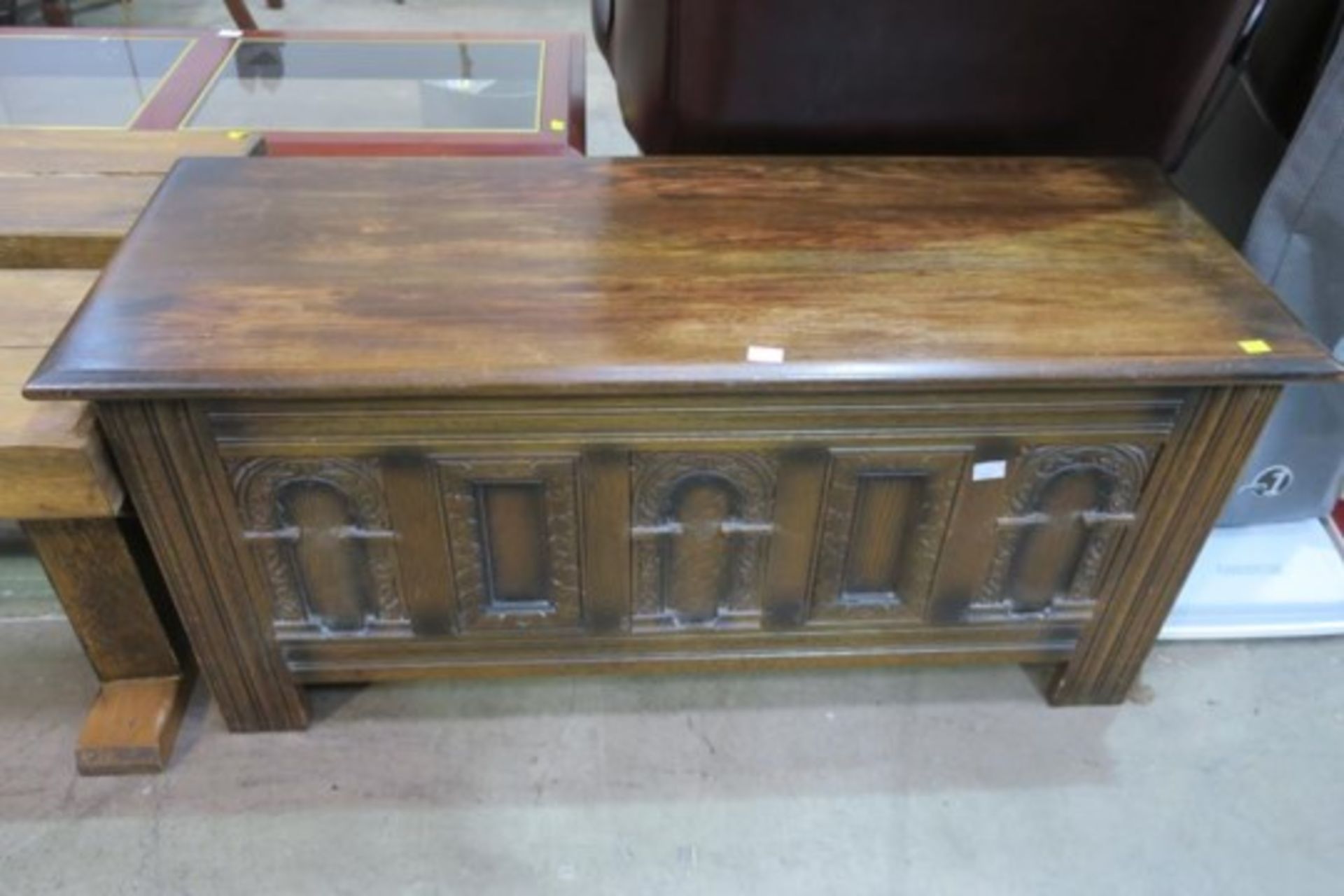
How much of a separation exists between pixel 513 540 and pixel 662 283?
0.34 m

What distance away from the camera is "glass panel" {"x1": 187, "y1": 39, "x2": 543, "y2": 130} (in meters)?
1.80

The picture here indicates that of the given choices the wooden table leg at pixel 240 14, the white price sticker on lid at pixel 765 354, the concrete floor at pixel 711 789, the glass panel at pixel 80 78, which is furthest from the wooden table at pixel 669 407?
the wooden table leg at pixel 240 14

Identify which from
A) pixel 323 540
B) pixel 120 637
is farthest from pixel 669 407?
pixel 120 637

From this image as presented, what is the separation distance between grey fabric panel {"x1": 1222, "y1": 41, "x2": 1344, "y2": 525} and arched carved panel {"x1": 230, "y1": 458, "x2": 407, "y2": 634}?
3.81 feet

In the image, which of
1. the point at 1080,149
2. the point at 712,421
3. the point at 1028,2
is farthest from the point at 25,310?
the point at 1080,149

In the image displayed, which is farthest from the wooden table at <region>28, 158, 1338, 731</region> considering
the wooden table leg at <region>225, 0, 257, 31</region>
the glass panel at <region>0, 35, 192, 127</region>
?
the wooden table leg at <region>225, 0, 257, 31</region>

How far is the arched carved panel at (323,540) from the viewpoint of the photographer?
1.04 metres

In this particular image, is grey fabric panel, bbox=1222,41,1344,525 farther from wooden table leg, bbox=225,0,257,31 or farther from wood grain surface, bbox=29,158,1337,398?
wooden table leg, bbox=225,0,257,31

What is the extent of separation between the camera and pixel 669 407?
996 mm

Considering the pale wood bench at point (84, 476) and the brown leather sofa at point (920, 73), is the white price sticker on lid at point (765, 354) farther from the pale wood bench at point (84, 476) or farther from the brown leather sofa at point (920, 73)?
the pale wood bench at point (84, 476)

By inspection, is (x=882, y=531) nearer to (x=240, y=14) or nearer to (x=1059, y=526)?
(x=1059, y=526)

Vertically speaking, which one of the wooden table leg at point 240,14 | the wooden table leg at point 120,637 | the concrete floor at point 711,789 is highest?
the wooden table leg at point 240,14

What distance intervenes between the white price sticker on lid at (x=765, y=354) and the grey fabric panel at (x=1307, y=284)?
0.76 meters

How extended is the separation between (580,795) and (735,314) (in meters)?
0.65
